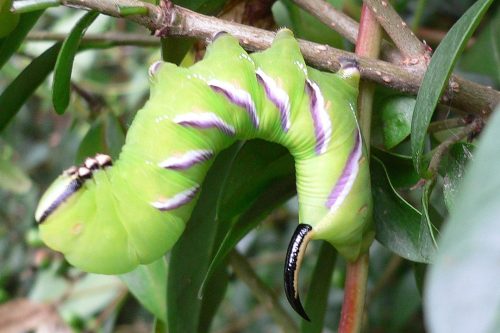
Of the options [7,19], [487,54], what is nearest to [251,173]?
[7,19]

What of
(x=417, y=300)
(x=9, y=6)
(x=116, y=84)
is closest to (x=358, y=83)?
(x=9, y=6)

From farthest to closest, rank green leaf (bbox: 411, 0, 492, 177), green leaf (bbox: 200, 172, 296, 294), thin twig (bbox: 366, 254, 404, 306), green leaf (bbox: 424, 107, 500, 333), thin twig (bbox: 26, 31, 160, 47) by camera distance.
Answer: thin twig (bbox: 366, 254, 404, 306), thin twig (bbox: 26, 31, 160, 47), green leaf (bbox: 200, 172, 296, 294), green leaf (bbox: 411, 0, 492, 177), green leaf (bbox: 424, 107, 500, 333)

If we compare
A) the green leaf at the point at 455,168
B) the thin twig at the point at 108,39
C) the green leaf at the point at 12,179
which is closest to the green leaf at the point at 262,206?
the green leaf at the point at 455,168

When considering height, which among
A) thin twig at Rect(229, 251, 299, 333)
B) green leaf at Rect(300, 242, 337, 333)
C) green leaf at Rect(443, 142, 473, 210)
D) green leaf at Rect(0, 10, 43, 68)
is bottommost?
thin twig at Rect(229, 251, 299, 333)

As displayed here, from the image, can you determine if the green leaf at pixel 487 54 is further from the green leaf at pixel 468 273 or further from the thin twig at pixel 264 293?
the green leaf at pixel 468 273

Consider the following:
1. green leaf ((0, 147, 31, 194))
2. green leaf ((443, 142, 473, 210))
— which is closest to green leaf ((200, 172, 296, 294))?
green leaf ((443, 142, 473, 210))

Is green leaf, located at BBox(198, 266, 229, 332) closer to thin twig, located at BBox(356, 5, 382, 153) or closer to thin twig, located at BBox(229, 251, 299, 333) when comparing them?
thin twig, located at BBox(229, 251, 299, 333)

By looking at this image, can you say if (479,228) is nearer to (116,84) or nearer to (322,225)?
(322,225)
